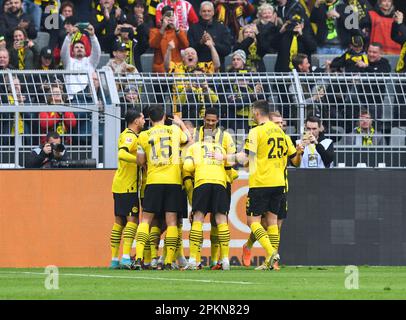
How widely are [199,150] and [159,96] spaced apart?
7.21ft

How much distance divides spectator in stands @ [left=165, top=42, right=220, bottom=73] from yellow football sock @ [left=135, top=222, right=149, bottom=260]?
516cm

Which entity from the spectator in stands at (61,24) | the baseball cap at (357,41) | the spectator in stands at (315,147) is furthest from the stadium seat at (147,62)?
the spectator in stands at (315,147)

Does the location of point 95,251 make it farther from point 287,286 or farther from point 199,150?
point 287,286

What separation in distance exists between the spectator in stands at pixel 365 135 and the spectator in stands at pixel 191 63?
3.44 meters

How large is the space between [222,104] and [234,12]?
595cm

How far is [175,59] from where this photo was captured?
24.0m

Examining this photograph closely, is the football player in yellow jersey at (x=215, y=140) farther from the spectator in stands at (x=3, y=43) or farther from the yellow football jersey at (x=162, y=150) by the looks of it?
the spectator in stands at (x=3, y=43)

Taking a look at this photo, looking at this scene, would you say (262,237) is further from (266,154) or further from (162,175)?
(162,175)

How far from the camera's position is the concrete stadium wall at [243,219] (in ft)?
65.9

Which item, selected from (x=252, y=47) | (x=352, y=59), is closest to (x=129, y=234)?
(x=252, y=47)

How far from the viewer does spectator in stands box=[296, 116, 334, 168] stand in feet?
65.5

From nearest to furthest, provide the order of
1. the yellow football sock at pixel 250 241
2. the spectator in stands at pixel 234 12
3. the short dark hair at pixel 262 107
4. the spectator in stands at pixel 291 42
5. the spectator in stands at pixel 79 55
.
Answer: the short dark hair at pixel 262 107 → the yellow football sock at pixel 250 241 → the spectator in stands at pixel 79 55 → the spectator in stands at pixel 291 42 → the spectator in stands at pixel 234 12
